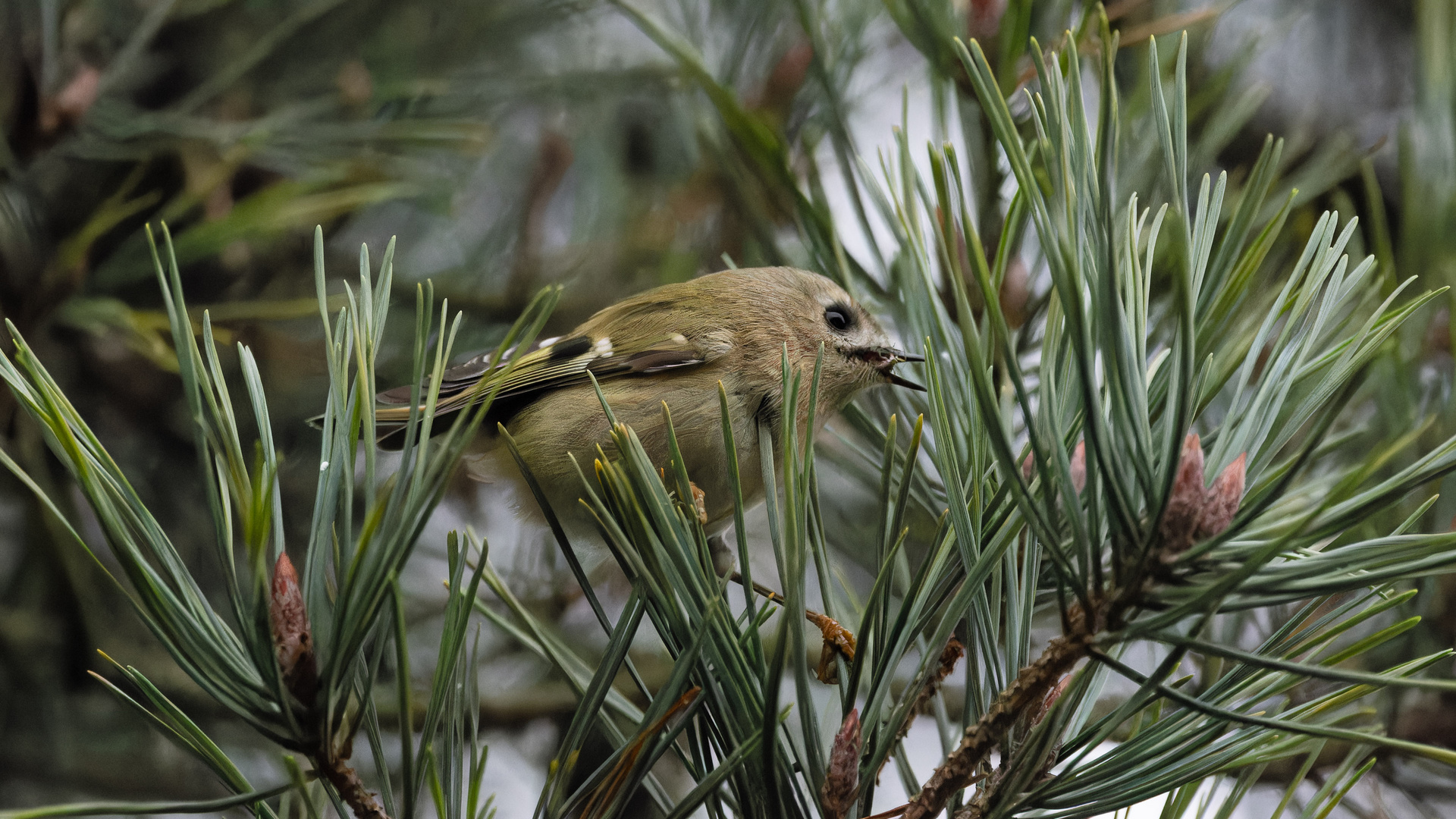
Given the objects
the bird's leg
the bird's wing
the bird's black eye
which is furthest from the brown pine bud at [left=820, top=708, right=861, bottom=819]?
the bird's black eye

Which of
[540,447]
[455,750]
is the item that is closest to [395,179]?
[540,447]

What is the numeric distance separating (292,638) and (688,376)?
0.59 meters

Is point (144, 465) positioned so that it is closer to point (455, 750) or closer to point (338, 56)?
point (338, 56)

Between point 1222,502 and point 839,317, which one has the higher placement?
point 839,317

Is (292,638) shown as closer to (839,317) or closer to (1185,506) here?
(1185,506)

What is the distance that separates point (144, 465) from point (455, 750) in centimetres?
82

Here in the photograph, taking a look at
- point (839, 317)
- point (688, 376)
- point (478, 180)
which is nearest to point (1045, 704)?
point (688, 376)

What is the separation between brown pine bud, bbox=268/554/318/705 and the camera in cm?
45

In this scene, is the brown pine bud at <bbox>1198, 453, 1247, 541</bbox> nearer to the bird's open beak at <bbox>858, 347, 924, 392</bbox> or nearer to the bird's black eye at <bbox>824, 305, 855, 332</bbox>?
the bird's open beak at <bbox>858, 347, 924, 392</bbox>

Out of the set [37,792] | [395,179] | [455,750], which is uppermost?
[395,179]

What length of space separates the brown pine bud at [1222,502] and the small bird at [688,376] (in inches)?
16.9

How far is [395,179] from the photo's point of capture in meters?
1.33

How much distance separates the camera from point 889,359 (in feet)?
3.05

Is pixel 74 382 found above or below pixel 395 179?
below
